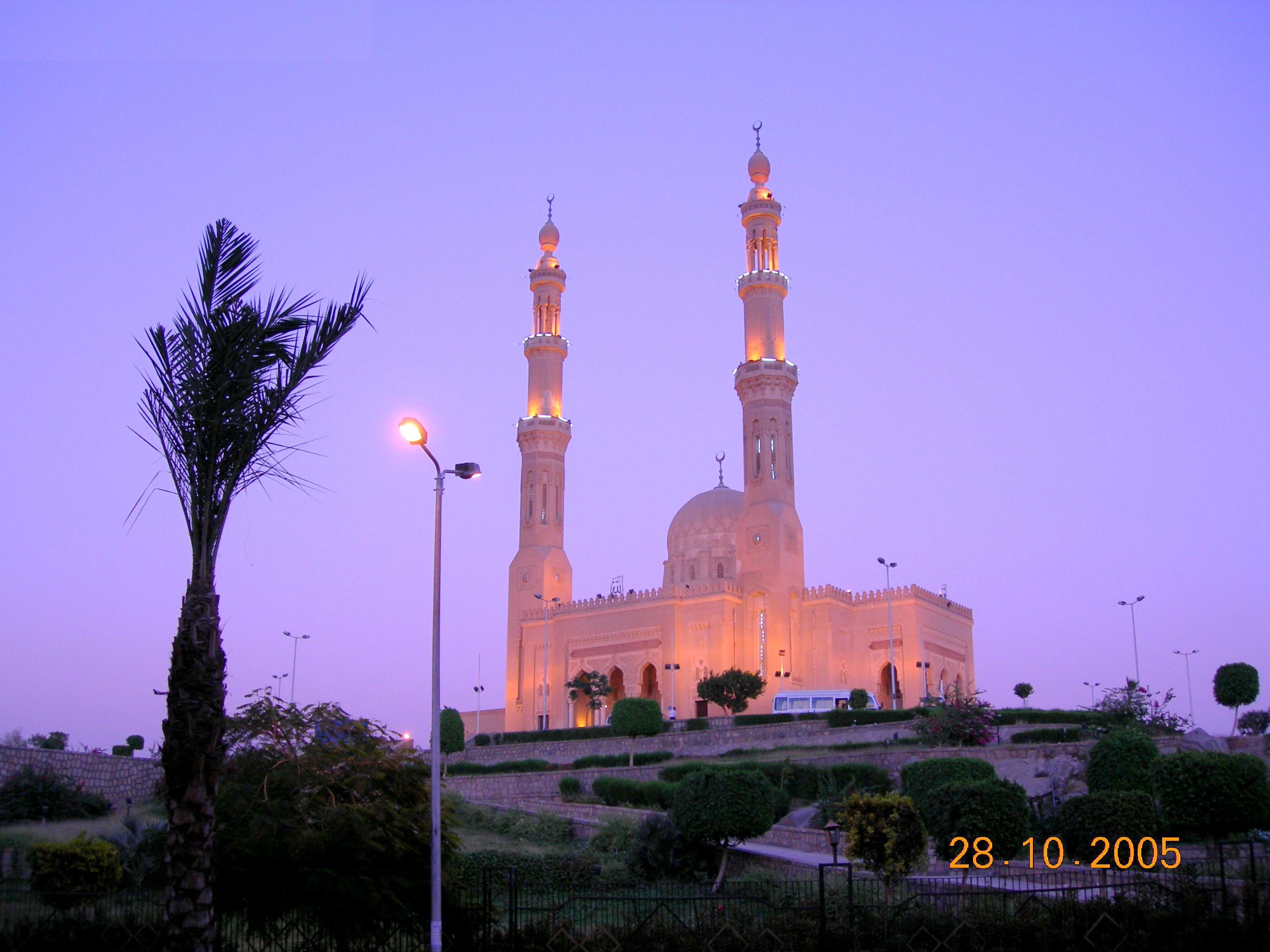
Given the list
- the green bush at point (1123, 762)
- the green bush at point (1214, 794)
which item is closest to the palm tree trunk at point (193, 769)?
the green bush at point (1214, 794)

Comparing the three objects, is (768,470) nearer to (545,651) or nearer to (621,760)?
(545,651)

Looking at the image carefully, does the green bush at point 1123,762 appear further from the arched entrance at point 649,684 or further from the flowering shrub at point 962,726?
the arched entrance at point 649,684

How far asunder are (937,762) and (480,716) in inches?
1272

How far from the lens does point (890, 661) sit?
134 ft

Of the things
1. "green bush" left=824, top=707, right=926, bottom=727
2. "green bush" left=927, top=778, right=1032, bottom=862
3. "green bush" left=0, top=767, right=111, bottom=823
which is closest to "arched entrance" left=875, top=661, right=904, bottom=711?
"green bush" left=824, top=707, right=926, bottom=727

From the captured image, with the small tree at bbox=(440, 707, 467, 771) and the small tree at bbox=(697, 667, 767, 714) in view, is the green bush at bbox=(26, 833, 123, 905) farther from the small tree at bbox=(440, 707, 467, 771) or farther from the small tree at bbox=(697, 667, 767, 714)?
the small tree at bbox=(697, 667, 767, 714)

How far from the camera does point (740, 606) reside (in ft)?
141

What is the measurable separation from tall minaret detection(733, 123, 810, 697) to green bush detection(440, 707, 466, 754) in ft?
36.0

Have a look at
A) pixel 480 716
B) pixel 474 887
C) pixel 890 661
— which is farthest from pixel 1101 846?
pixel 480 716

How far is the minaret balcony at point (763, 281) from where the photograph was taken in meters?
45.3

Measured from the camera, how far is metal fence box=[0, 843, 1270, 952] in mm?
12914

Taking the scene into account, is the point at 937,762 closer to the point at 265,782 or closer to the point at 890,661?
the point at 265,782

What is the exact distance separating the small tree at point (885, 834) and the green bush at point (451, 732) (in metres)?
19.3

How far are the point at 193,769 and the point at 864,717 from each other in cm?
2574
